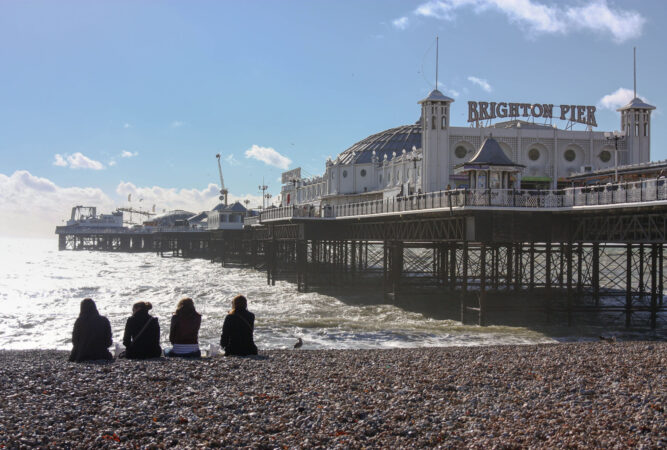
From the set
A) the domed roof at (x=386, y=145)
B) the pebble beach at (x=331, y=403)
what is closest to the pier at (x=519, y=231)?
the pebble beach at (x=331, y=403)

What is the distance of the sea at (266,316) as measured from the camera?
24266 mm

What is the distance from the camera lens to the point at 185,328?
13.7 metres

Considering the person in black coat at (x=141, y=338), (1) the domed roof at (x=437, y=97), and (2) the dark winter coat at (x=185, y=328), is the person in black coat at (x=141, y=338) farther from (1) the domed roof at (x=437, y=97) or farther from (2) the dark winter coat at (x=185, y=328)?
(1) the domed roof at (x=437, y=97)

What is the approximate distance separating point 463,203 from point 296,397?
737 inches

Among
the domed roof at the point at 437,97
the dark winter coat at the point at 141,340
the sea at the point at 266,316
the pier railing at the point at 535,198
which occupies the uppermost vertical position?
Answer: the domed roof at the point at 437,97

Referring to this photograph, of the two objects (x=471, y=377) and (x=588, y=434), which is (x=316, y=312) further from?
(x=588, y=434)

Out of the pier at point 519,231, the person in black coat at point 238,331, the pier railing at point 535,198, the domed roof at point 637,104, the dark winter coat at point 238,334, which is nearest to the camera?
the person in black coat at point 238,331

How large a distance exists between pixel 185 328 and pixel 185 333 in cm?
15

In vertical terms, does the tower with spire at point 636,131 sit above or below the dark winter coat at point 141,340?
above

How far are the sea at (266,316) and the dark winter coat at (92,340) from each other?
8.52 m

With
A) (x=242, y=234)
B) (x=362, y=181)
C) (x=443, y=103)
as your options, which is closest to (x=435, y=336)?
(x=443, y=103)

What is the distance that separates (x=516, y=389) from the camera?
39.1 feet

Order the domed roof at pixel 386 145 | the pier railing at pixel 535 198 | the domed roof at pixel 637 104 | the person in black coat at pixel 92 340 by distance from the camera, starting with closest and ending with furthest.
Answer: the person in black coat at pixel 92 340 < the pier railing at pixel 535 198 < the domed roof at pixel 637 104 < the domed roof at pixel 386 145

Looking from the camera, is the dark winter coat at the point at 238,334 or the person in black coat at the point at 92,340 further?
the dark winter coat at the point at 238,334
